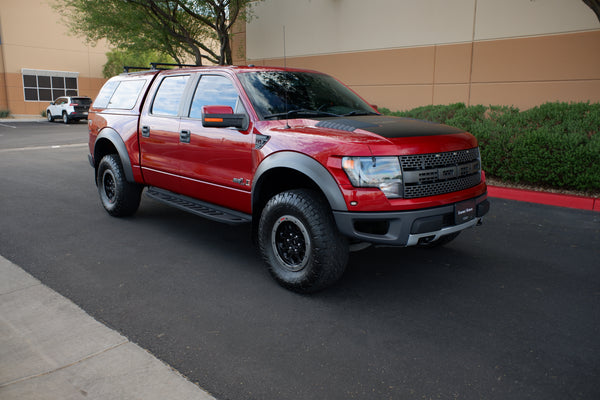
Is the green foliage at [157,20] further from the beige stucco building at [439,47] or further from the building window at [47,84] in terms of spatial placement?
the building window at [47,84]

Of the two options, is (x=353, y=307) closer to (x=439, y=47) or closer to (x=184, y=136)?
(x=184, y=136)

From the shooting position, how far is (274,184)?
445 centimetres

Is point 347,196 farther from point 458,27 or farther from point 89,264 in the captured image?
point 458,27

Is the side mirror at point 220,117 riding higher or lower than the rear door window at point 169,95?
lower

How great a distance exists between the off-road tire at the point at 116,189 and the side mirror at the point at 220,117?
2481mm

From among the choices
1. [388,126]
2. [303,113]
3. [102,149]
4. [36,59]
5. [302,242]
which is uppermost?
[36,59]

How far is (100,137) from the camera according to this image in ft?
21.1

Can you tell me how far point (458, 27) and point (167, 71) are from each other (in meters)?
8.21

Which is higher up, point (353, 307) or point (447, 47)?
point (447, 47)

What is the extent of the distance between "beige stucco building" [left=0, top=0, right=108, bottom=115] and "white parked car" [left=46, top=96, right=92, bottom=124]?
6.49 meters

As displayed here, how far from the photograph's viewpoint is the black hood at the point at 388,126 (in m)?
3.82

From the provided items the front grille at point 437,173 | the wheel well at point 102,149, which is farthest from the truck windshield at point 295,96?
the wheel well at point 102,149

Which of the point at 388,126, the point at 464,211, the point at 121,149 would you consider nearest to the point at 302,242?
the point at 388,126

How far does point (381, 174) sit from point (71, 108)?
30.6 meters
